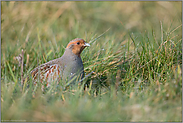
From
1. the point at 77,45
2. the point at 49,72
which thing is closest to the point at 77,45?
the point at 77,45

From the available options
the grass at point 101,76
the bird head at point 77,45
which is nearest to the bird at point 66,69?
the bird head at point 77,45

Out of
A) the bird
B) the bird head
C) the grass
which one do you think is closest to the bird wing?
the bird

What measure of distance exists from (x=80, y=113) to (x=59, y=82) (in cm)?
93

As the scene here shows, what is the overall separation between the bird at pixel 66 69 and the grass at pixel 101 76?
23 cm

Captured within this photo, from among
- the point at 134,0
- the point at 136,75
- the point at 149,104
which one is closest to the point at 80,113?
the point at 149,104

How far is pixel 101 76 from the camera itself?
4047mm

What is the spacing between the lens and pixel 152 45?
3.86 m

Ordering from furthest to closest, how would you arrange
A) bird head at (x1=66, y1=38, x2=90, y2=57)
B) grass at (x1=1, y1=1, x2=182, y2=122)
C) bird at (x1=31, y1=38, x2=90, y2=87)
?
bird head at (x1=66, y1=38, x2=90, y2=57)
bird at (x1=31, y1=38, x2=90, y2=87)
grass at (x1=1, y1=1, x2=182, y2=122)

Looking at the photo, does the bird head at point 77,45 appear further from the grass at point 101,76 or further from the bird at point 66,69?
the grass at point 101,76

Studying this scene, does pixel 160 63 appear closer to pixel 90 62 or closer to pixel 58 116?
pixel 90 62

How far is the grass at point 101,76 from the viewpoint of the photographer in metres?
2.51

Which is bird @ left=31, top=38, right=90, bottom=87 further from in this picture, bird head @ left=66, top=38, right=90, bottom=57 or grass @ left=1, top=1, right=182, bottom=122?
A: grass @ left=1, top=1, right=182, bottom=122

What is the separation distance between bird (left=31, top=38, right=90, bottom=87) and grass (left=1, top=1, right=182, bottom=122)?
0.23 meters

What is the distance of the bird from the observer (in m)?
3.42
